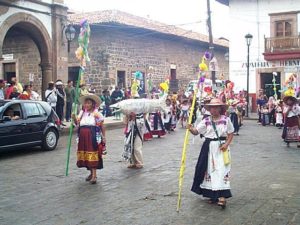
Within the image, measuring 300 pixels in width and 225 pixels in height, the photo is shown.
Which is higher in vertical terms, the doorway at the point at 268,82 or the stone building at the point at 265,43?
the stone building at the point at 265,43

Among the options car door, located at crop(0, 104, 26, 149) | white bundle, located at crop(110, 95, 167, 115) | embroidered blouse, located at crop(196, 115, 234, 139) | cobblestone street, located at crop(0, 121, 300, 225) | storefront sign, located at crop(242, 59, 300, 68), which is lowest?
cobblestone street, located at crop(0, 121, 300, 225)

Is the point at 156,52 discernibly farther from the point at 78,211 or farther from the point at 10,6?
the point at 78,211

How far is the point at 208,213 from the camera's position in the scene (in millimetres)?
5867

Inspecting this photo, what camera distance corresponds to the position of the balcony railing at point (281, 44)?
27.7m

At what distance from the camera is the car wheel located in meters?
12.3

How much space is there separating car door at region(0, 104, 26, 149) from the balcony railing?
20.4 meters

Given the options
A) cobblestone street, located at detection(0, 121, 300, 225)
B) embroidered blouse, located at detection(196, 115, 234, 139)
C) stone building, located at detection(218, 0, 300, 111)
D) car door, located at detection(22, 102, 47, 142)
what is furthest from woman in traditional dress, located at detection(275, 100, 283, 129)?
embroidered blouse, located at detection(196, 115, 234, 139)

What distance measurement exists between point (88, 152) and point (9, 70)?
836 inches

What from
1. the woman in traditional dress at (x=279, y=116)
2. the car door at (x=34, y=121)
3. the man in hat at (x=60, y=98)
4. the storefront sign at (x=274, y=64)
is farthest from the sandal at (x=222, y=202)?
the storefront sign at (x=274, y=64)

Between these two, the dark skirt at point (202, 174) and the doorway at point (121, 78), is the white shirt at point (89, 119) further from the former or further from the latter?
the doorway at point (121, 78)

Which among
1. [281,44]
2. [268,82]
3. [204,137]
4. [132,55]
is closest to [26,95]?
[204,137]

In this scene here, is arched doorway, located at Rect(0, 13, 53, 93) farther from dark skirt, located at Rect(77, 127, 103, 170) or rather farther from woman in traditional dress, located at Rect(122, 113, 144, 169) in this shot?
dark skirt, located at Rect(77, 127, 103, 170)

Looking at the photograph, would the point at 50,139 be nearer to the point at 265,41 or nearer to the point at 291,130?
the point at 291,130

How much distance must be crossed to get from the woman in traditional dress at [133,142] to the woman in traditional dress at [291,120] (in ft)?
16.7
